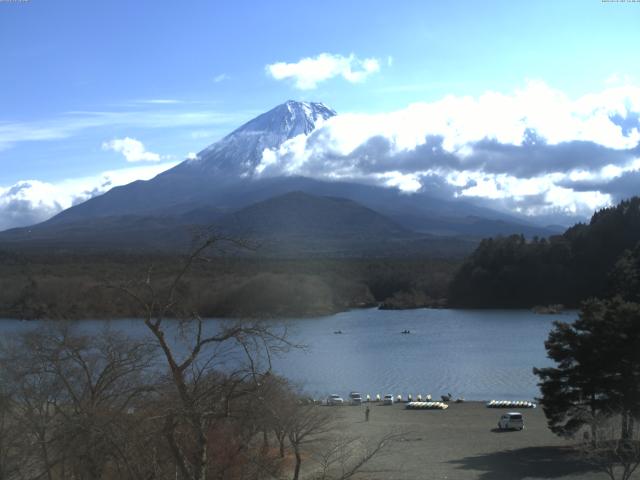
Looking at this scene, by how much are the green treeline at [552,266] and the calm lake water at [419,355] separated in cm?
629

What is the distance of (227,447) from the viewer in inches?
322

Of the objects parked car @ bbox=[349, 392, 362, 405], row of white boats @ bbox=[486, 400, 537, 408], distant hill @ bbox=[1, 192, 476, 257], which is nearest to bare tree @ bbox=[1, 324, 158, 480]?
parked car @ bbox=[349, 392, 362, 405]

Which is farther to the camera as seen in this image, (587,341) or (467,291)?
(467,291)

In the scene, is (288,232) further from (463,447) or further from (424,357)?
(463,447)

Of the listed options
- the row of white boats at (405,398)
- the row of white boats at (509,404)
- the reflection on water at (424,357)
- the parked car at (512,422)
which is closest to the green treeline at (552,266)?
the reflection on water at (424,357)

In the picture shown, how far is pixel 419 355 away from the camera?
3083 centimetres

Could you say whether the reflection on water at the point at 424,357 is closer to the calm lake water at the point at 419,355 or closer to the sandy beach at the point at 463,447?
the calm lake water at the point at 419,355

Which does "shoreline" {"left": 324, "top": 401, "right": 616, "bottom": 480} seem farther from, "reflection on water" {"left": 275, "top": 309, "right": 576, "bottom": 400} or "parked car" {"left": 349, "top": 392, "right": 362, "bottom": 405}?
"reflection on water" {"left": 275, "top": 309, "right": 576, "bottom": 400}

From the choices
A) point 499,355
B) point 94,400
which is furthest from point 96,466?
point 499,355

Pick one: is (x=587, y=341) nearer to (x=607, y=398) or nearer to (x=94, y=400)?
(x=607, y=398)

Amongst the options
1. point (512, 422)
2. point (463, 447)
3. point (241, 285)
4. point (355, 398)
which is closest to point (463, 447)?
point (463, 447)

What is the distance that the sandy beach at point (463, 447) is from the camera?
12227mm

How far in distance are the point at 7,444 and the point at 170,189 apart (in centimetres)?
14839

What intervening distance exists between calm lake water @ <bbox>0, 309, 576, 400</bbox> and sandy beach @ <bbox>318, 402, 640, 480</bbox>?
236cm
